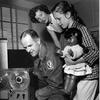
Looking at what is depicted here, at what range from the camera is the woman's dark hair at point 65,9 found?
2.53ft

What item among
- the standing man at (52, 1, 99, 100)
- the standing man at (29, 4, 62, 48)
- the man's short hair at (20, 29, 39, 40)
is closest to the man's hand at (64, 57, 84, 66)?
the standing man at (52, 1, 99, 100)

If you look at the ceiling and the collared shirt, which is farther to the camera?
the ceiling

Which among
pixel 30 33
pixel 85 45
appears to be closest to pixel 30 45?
pixel 30 33

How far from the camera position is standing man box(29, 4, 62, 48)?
84 cm

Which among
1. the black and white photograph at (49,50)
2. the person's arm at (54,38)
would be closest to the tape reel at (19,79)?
the black and white photograph at (49,50)

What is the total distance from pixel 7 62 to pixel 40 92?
247 mm

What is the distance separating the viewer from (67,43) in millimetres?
744

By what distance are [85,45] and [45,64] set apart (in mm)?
225

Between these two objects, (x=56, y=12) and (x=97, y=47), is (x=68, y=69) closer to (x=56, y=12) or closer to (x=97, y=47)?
(x=97, y=47)

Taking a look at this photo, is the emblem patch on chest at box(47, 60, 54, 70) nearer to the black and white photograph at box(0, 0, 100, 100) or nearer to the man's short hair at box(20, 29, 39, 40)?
the black and white photograph at box(0, 0, 100, 100)

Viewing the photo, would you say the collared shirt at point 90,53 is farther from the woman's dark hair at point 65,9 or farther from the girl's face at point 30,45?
the girl's face at point 30,45

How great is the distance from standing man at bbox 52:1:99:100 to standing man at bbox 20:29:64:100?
0.07m

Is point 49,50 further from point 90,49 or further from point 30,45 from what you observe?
point 90,49

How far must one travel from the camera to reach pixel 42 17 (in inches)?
33.3
